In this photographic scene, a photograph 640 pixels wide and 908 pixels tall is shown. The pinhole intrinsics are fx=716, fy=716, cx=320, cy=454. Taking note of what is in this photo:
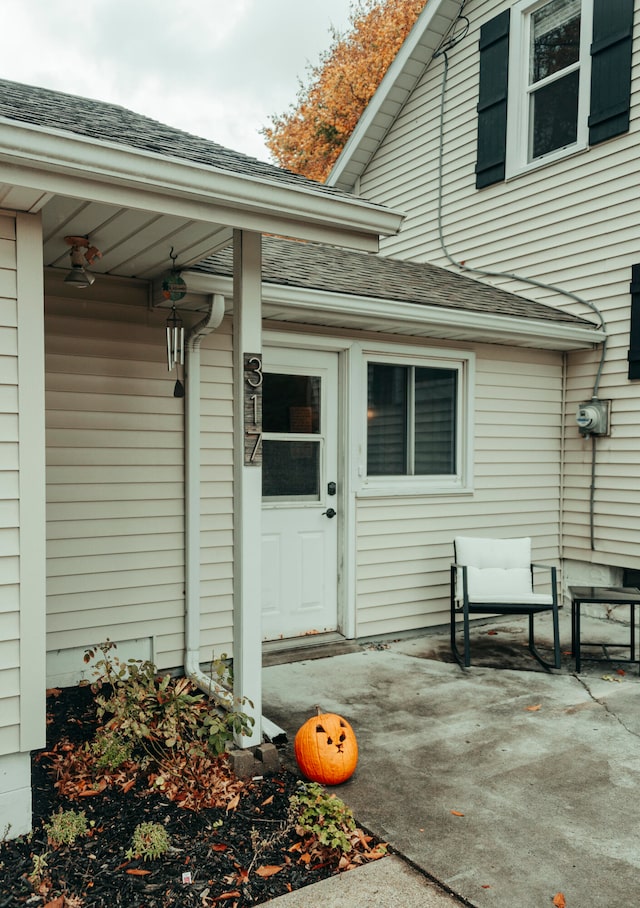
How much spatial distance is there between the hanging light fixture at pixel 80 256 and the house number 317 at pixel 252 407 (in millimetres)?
959

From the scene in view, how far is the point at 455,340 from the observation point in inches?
240

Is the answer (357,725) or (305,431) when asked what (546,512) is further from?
(357,725)

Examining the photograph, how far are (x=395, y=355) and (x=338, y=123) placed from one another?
35.9 ft

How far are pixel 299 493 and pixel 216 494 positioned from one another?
0.81m

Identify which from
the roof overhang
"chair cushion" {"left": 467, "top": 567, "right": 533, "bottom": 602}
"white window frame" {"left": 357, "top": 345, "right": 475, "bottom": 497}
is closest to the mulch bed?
"chair cushion" {"left": 467, "top": 567, "right": 533, "bottom": 602}

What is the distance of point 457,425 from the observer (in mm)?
6215

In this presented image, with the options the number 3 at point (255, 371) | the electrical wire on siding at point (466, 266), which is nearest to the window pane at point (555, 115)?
the electrical wire on siding at point (466, 266)

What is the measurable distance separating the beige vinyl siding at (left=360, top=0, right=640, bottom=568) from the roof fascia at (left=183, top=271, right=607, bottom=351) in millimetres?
422

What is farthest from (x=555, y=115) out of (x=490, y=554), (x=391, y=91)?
(x=490, y=554)

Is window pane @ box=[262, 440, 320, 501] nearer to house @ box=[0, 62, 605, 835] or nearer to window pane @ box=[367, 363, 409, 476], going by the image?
house @ box=[0, 62, 605, 835]

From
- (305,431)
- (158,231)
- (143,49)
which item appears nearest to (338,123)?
(305,431)

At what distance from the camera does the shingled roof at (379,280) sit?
16.5 feet

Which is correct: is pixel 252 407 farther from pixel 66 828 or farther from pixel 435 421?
pixel 435 421

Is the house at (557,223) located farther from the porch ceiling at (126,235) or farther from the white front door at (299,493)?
the porch ceiling at (126,235)
